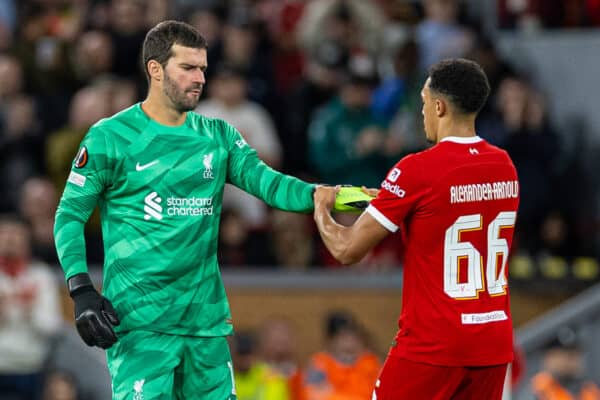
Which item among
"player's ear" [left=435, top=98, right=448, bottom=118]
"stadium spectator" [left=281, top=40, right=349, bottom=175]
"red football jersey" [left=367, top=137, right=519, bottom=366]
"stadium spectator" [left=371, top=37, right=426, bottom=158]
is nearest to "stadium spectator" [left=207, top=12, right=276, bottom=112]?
"stadium spectator" [left=281, top=40, right=349, bottom=175]

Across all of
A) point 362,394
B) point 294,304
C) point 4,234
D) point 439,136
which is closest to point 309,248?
point 294,304

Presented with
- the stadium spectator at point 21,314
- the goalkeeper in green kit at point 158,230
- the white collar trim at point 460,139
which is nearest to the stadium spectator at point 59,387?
the stadium spectator at point 21,314

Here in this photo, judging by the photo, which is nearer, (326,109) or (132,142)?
(132,142)

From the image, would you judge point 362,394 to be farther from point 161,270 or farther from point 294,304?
point 161,270

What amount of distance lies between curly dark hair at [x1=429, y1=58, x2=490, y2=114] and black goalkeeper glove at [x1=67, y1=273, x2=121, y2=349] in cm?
182

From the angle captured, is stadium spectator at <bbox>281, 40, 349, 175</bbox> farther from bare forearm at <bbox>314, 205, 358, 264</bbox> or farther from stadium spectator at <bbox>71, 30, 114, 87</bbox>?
bare forearm at <bbox>314, 205, 358, 264</bbox>

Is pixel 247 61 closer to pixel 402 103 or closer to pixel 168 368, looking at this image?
pixel 402 103

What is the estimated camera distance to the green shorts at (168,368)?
6.55 m

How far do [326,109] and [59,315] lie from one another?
9.56 feet

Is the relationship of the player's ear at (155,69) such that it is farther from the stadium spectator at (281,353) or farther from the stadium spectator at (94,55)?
the stadium spectator at (94,55)

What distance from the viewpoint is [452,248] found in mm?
6551

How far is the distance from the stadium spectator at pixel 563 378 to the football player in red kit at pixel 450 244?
4310mm

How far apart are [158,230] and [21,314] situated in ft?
17.0

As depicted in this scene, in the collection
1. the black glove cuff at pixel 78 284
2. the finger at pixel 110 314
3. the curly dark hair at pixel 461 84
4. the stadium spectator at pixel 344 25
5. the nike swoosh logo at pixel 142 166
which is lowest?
the finger at pixel 110 314
